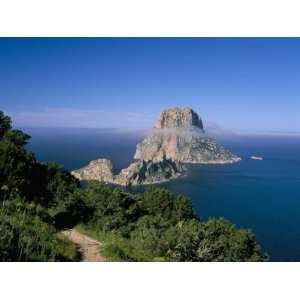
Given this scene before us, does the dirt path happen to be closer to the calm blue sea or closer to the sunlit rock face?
the calm blue sea

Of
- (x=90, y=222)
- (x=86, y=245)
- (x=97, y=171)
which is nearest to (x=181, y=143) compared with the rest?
(x=97, y=171)

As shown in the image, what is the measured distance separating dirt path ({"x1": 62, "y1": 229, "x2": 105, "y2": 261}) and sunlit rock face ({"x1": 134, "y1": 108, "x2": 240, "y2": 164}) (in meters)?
78.4

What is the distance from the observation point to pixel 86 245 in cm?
477

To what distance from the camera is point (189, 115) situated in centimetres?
10638

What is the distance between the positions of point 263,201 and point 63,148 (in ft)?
89.8

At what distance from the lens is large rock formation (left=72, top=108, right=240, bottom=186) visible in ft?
197

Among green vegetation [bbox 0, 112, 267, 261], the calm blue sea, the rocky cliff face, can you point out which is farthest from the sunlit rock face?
green vegetation [bbox 0, 112, 267, 261]

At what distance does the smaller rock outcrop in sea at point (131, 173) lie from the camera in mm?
57156

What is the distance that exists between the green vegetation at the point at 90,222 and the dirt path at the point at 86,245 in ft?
0.38

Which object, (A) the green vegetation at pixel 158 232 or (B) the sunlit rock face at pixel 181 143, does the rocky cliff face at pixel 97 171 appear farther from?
(A) the green vegetation at pixel 158 232
